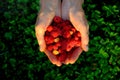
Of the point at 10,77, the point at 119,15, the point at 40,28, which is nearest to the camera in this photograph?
the point at 40,28

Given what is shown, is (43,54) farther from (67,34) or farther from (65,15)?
(67,34)

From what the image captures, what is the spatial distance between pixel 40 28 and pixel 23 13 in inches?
45.3

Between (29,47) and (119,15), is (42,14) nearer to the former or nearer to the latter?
(29,47)

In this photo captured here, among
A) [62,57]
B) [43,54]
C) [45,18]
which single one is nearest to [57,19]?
[45,18]

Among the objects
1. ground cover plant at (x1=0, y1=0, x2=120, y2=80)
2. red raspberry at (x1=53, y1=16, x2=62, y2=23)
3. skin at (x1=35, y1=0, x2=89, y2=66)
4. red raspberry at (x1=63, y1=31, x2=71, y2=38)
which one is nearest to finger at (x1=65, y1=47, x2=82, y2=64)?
skin at (x1=35, y1=0, x2=89, y2=66)

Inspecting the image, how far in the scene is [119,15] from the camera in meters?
3.67

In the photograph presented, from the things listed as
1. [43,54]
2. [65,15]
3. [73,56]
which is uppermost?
[65,15]

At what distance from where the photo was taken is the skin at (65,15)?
2.61 meters

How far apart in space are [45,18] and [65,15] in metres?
0.22

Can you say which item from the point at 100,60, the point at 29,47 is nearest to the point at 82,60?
the point at 100,60

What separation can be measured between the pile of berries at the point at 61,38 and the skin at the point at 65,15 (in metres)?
0.04

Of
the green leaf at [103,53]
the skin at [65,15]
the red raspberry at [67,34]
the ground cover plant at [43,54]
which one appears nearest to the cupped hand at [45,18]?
the skin at [65,15]

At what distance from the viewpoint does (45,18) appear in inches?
103

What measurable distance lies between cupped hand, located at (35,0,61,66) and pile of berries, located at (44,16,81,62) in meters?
0.04
